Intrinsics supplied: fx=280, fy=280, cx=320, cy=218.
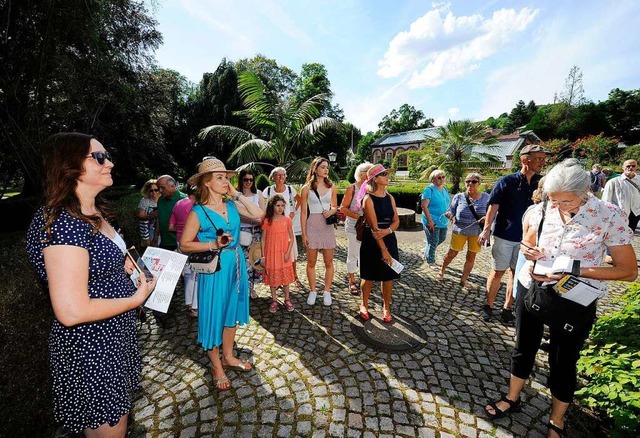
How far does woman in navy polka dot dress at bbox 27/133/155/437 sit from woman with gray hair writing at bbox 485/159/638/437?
277cm

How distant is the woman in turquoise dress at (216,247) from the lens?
258cm

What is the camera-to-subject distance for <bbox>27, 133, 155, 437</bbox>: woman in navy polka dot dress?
134cm

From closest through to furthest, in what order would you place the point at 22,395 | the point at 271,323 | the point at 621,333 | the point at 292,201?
the point at 22,395 → the point at 621,333 → the point at 271,323 → the point at 292,201

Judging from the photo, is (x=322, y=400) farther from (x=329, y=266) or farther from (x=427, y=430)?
(x=329, y=266)

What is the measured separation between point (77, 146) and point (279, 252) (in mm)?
2839

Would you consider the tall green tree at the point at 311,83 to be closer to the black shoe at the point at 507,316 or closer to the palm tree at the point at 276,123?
the palm tree at the point at 276,123

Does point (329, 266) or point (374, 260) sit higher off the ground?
point (374, 260)

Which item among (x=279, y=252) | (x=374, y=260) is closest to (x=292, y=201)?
(x=279, y=252)

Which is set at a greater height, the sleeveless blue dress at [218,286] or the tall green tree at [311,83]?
the tall green tree at [311,83]

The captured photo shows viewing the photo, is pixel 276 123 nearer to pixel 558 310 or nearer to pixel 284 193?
pixel 284 193

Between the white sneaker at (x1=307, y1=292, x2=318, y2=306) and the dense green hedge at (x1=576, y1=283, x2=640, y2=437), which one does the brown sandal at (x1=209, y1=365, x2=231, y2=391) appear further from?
the dense green hedge at (x1=576, y1=283, x2=640, y2=437)

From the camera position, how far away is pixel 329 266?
14.5ft

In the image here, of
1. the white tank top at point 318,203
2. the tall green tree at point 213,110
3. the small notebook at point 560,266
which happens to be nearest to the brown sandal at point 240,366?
the white tank top at point 318,203

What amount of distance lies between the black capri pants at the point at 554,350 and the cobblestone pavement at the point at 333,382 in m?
0.50
